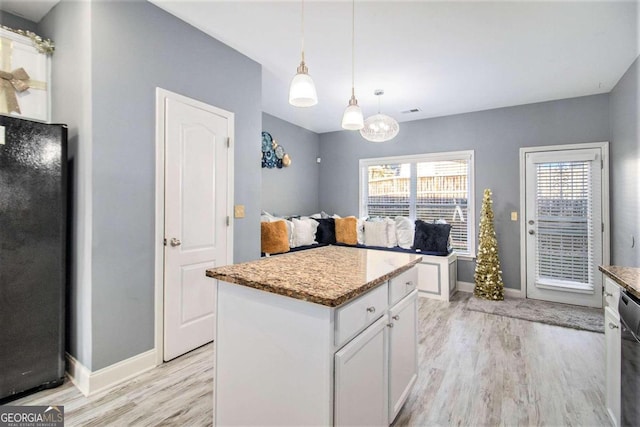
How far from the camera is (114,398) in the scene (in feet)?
6.19

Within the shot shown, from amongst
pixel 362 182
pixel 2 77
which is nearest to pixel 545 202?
pixel 362 182

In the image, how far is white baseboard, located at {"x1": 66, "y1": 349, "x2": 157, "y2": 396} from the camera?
193cm

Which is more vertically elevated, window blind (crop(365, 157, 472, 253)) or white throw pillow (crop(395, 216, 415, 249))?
window blind (crop(365, 157, 472, 253))

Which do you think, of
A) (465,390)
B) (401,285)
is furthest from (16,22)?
(465,390)

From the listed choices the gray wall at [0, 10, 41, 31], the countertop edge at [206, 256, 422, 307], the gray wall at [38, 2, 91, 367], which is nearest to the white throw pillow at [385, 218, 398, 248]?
the countertop edge at [206, 256, 422, 307]

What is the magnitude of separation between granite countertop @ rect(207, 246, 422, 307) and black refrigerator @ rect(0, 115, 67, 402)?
1.30m

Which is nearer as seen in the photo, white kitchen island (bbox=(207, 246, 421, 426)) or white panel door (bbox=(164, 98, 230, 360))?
white kitchen island (bbox=(207, 246, 421, 426))

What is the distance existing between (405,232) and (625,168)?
2.49m

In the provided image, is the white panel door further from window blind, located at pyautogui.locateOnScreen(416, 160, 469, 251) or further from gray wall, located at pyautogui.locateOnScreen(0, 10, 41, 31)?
window blind, located at pyautogui.locateOnScreen(416, 160, 469, 251)

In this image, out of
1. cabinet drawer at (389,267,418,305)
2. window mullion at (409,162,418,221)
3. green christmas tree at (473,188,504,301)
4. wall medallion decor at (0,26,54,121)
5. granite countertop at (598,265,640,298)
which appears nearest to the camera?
granite countertop at (598,265,640,298)

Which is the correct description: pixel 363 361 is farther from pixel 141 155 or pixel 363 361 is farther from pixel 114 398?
pixel 141 155

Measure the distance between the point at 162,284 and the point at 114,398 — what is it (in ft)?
2.43

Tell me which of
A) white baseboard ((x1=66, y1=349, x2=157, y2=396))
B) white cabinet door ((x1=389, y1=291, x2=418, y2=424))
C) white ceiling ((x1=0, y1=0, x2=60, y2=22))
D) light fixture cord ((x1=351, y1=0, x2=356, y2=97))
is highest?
white ceiling ((x1=0, y1=0, x2=60, y2=22))

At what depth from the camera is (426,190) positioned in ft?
15.9
